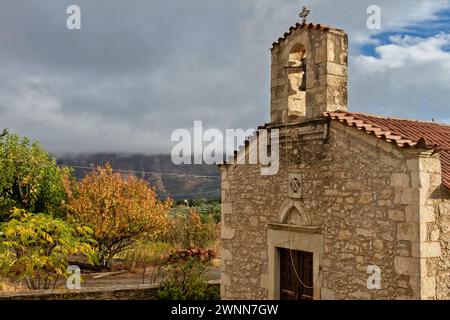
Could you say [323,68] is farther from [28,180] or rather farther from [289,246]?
[28,180]

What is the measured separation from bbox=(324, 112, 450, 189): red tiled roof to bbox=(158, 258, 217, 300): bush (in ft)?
18.7

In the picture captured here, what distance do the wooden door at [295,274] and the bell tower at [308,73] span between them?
91.2 inches

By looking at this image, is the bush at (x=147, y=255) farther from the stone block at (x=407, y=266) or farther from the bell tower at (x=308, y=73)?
the stone block at (x=407, y=266)

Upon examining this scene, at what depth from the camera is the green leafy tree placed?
17.1 m

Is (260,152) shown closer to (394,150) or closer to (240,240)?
(240,240)

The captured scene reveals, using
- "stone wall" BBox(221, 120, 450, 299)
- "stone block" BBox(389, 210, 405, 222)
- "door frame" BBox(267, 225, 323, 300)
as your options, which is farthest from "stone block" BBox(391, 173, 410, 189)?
"door frame" BBox(267, 225, 323, 300)

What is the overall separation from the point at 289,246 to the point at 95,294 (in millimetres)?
5203

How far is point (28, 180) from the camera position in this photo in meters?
17.3

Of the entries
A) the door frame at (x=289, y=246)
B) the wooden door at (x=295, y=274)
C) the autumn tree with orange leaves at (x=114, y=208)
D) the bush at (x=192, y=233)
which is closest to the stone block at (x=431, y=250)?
the door frame at (x=289, y=246)

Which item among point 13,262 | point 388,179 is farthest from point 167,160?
point 388,179

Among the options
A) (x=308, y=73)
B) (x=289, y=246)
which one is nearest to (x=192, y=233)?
(x=289, y=246)

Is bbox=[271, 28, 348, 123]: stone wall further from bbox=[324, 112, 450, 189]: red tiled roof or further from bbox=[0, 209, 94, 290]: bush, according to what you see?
bbox=[0, 209, 94, 290]: bush

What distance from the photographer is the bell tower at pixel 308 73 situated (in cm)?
775
